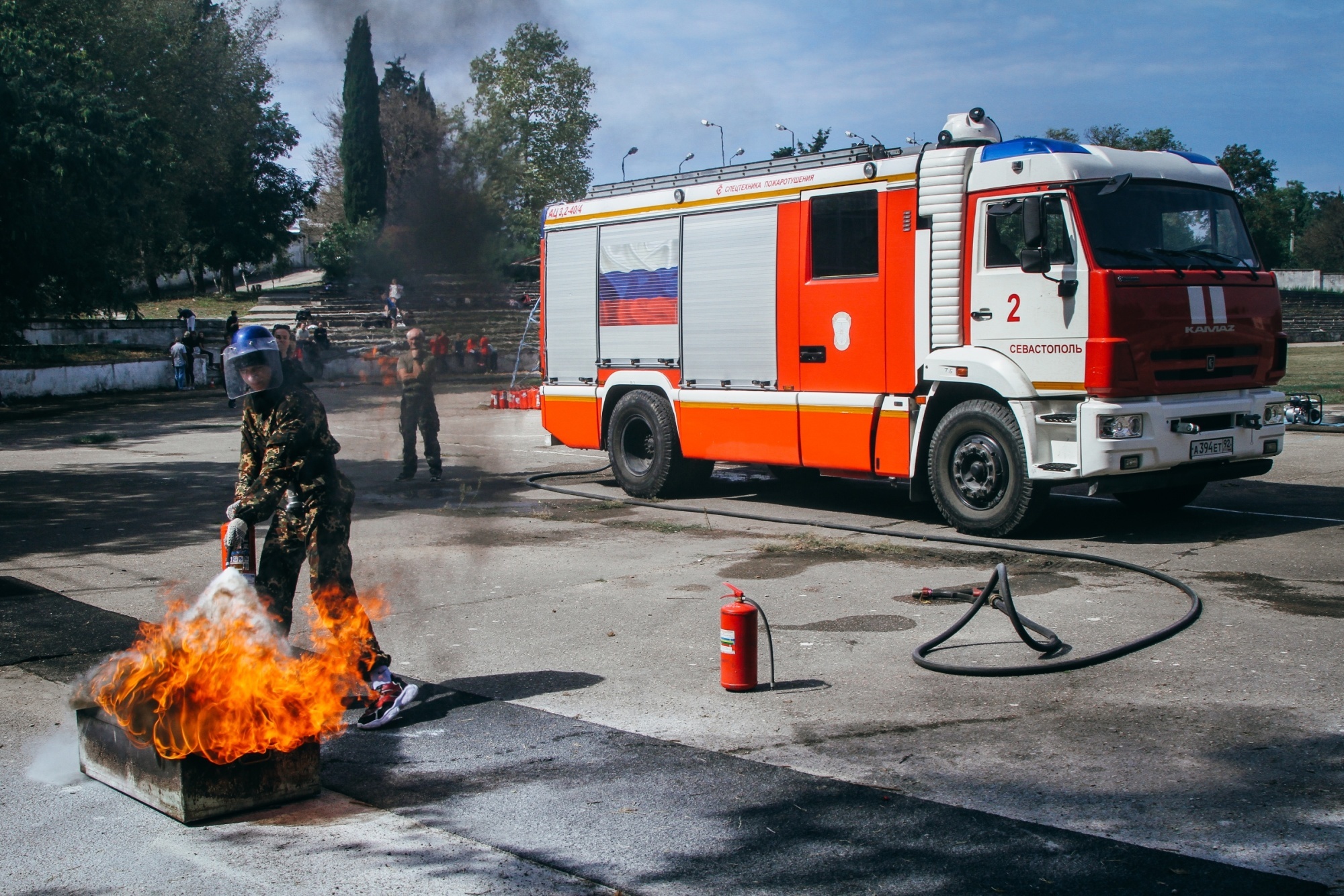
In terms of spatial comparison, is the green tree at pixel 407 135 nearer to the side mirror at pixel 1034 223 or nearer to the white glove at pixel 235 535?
the white glove at pixel 235 535

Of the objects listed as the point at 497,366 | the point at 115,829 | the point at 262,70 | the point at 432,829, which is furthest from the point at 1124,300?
the point at 262,70

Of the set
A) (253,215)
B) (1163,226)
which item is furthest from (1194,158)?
(253,215)

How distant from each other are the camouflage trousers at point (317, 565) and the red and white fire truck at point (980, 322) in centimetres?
635

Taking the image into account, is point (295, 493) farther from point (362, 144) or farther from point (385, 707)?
point (362, 144)

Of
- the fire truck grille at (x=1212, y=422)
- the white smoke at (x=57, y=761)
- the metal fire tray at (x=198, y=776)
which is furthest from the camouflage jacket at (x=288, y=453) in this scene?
the fire truck grille at (x=1212, y=422)

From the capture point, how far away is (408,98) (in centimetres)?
791

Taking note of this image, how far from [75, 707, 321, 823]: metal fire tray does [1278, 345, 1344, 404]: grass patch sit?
2295 cm

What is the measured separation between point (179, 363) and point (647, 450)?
80.3 feet

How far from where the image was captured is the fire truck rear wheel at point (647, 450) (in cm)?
1348

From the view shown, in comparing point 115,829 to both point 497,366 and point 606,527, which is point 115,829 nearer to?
point 606,527

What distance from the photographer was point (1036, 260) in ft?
32.5

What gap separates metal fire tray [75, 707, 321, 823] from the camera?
4578mm

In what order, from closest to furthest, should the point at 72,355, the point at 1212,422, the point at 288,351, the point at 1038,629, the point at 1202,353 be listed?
the point at 1038,629 < the point at 1202,353 < the point at 1212,422 < the point at 288,351 < the point at 72,355

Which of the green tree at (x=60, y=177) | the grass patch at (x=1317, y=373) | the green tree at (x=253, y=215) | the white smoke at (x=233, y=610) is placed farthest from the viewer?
the green tree at (x=253, y=215)
